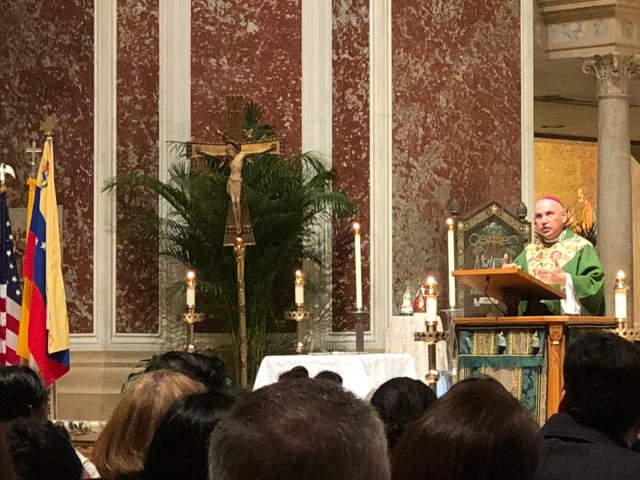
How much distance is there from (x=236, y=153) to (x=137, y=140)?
1273 millimetres

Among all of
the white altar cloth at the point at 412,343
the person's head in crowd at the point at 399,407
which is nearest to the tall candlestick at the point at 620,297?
the white altar cloth at the point at 412,343

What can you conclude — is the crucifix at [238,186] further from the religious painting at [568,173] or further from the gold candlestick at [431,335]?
the religious painting at [568,173]

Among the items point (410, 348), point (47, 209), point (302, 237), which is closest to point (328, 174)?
point (302, 237)

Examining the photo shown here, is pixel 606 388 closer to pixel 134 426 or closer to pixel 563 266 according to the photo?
pixel 134 426

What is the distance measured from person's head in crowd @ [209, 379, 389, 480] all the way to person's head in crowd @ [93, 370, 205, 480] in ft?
6.34

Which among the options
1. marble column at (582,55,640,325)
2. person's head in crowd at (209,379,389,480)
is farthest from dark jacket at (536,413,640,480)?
marble column at (582,55,640,325)

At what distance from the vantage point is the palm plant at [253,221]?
35.7 ft

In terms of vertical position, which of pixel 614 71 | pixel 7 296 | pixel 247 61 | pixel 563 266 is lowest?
pixel 7 296

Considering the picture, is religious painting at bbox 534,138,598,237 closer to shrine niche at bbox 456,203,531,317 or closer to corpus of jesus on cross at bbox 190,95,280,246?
shrine niche at bbox 456,203,531,317

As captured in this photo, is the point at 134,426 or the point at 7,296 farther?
the point at 7,296

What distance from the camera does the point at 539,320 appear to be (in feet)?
26.7

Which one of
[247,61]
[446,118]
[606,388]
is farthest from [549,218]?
[606,388]

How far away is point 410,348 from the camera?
1060 centimetres

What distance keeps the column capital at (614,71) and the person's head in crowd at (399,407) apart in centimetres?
1033
